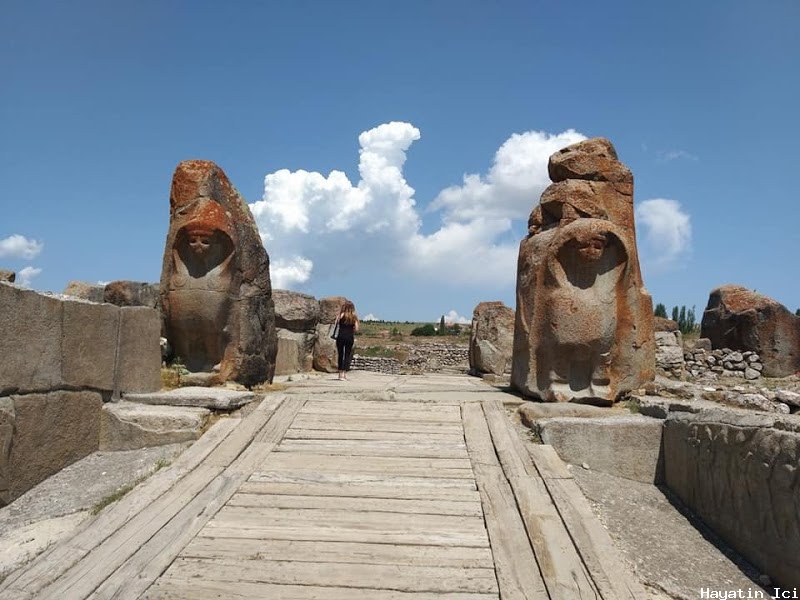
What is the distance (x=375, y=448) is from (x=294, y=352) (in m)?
7.45

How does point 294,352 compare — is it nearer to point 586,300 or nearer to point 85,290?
point 85,290

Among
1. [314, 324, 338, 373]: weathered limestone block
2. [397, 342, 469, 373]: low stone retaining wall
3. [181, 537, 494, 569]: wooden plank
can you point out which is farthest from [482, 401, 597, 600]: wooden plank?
[397, 342, 469, 373]: low stone retaining wall

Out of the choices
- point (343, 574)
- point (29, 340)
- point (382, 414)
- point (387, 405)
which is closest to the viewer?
point (343, 574)

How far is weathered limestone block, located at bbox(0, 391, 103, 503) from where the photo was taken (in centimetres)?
395

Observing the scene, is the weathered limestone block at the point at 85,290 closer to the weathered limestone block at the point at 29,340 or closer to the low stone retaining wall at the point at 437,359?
the weathered limestone block at the point at 29,340

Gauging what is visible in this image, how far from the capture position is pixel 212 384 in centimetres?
663

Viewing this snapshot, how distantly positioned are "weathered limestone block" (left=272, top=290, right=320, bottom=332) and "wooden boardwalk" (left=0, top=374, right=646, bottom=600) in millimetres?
7357

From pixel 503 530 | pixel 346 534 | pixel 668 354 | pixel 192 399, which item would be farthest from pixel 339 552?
pixel 668 354

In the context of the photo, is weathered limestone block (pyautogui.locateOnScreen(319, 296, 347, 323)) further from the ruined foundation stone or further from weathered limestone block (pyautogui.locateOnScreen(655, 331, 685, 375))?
weathered limestone block (pyautogui.locateOnScreen(655, 331, 685, 375))

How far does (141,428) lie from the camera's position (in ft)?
15.9

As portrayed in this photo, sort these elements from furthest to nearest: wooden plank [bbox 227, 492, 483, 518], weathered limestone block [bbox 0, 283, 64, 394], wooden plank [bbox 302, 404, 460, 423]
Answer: wooden plank [bbox 302, 404, 460, 423] < weathered limestone block [bbox 0, 283, 64, 394] < wooden plank [bbox 227, 492, 483, 518]

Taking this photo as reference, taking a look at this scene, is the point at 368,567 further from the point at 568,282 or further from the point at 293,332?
the point at 293,332

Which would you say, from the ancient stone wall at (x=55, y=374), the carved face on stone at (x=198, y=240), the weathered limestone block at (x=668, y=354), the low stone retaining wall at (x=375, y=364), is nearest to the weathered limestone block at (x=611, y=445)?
the ancient stone wall at (x=55, y=374)

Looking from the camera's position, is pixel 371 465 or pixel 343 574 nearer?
pixel 343 574
